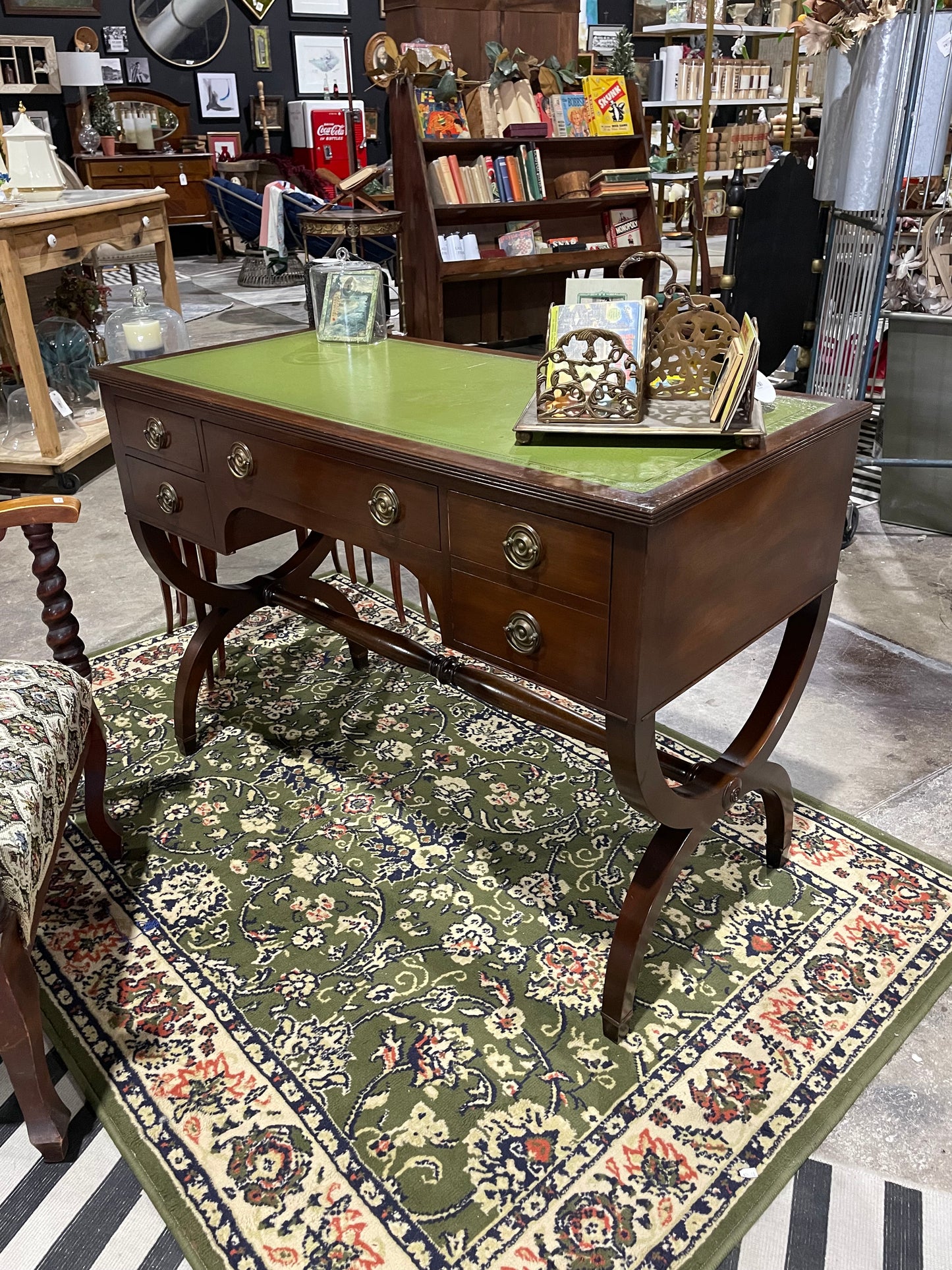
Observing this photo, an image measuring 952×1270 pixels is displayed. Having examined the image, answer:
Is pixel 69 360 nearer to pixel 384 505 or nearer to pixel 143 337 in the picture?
pixel 143 337

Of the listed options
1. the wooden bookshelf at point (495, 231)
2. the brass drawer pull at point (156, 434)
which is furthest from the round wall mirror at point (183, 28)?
the brass drawer pull at point (156, 434)

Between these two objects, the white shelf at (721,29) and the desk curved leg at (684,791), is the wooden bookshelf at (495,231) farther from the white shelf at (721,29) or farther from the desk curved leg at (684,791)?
the white shelf at (721,29)

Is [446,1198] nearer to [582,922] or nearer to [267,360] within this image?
[582,922]

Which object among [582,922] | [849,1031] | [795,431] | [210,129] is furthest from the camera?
[210,129]

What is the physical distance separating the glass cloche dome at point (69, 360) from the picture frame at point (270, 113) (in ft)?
24.6

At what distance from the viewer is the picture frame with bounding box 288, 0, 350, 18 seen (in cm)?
1106

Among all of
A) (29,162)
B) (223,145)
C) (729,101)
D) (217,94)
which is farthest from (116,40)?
(29,162)

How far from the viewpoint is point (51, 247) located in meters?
3.98

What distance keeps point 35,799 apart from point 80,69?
10.4 meters

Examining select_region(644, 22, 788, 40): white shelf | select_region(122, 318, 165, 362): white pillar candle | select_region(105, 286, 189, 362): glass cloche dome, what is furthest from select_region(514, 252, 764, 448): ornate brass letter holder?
select_region(644, 22, 788, 40): white shelf

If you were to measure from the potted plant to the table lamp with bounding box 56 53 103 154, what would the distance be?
5 cm

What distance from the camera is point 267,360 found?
2143mm

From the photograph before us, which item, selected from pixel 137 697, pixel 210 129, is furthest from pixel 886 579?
pixel 210 129

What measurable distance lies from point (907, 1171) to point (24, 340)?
3.88 m
